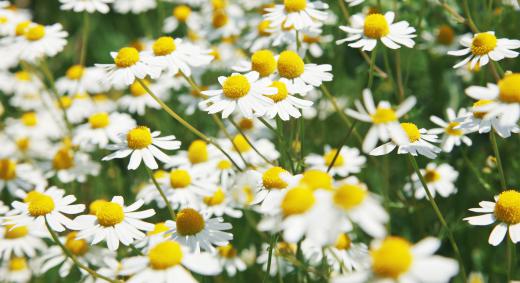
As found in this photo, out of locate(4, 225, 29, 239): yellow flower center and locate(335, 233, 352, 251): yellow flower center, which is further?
locate(4, 225, 29, 239): yellow flower center

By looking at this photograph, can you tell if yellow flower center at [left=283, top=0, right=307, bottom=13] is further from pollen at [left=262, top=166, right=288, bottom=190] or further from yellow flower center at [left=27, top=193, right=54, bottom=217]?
yellow flower center at [left=27, top=193, right=54, bottom=217]

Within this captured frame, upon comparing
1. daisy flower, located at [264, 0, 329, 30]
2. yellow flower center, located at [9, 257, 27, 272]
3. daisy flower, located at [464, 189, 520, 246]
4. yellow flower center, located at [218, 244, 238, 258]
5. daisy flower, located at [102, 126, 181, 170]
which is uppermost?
daisy flower, located at [264, 0, 329, 30]

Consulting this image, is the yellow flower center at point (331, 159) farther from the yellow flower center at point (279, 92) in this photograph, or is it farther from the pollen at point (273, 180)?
the pollen at point (273, 180)

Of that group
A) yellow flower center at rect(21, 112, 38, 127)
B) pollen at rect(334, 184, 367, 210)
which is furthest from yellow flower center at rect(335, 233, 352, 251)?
yellow flower center at rect(21, 112, 38, 127)

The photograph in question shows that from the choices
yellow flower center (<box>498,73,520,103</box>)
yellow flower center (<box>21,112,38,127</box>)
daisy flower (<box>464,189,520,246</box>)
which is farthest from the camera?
yellow flower center (<box>21,112,38,127</box>)

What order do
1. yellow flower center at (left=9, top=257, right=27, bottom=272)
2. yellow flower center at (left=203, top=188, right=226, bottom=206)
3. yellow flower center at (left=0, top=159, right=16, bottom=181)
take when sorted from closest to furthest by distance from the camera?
yellow flower center at (left=203, top=188, right=226, bottom=206), yellow flower center at (left=9, top=257, right=27, bottom=272), yellow flower center at (left=0, top=159, right=16, bottom=181)

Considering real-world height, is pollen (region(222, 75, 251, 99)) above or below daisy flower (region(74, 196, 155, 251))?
above
